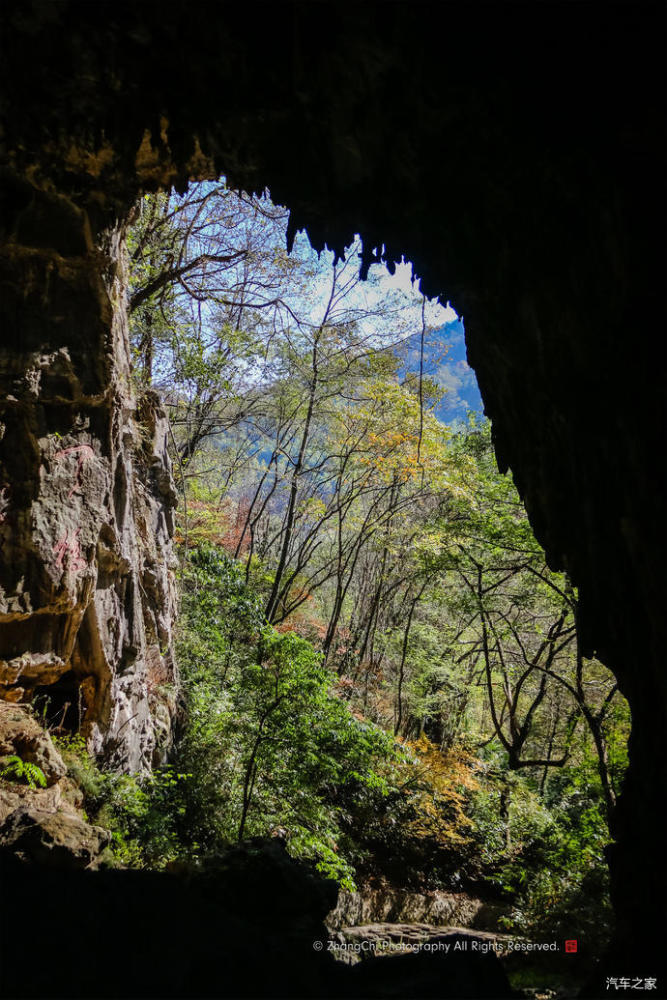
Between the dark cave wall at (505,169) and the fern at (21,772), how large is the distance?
496 centimetres

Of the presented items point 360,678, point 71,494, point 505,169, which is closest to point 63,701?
point 71,494

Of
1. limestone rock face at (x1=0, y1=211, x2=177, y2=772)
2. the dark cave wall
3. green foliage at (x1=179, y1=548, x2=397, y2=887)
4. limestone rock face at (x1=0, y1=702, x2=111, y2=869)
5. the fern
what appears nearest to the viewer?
the dark cave wall

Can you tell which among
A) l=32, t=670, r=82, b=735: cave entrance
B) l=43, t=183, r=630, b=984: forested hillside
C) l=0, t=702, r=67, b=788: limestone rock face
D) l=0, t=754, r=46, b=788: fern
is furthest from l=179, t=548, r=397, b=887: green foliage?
l=0, t=754, r=46, b=788: fern

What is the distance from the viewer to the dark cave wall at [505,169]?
2305 millimetres

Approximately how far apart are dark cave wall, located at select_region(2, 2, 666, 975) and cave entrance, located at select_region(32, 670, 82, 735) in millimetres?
5874

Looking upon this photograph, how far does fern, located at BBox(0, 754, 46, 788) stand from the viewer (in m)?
4.59

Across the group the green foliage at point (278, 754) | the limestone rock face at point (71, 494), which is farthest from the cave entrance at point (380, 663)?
the limestone rock face at point (71, 494)

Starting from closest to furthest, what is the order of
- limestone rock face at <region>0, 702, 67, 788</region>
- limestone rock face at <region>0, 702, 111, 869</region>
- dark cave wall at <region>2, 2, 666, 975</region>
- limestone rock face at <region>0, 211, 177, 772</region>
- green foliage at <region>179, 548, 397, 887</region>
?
dark cave wall at <region>2, 2, 666, 975</region>, limestone rock face at <region>0, 702, 111, 869</region>, limestone rock face at <region>0, 702, 67, 788</region>, limestone rock face at <region>0, 211, 177, 772</region>, green foliage at <region>179, 548, 397, 887</region>

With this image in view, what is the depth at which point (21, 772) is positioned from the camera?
182 inches

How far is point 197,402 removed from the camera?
10.8m

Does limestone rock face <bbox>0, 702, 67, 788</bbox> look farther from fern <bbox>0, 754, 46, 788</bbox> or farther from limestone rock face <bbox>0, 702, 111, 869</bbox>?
fern <bbox>0, 754, 46, 788</bbox>

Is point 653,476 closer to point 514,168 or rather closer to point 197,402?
point 514,168

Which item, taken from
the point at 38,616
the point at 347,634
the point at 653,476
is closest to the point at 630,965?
the point at 653,476

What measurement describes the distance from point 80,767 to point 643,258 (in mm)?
6907
